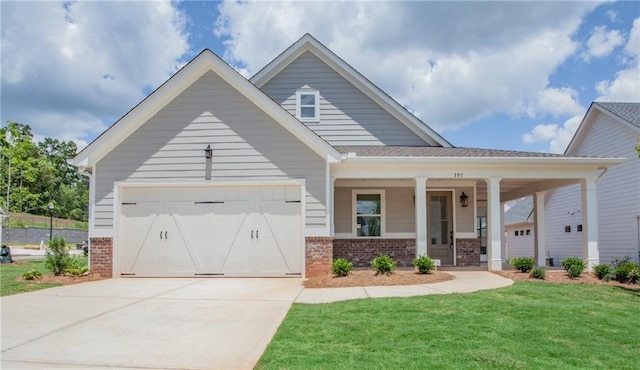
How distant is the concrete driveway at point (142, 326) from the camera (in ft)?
15.4

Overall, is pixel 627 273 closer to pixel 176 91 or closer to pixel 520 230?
pixel 176 91

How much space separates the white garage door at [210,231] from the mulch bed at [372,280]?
57.3 inches

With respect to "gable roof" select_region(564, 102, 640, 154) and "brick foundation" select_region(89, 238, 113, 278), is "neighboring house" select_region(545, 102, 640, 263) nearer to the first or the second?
"gable roof" select_region(564, 102, 640, 154)

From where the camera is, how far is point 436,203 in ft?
49.7

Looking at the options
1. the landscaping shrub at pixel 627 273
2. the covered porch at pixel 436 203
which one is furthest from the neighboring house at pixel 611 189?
the landscaping shrub at pixel 627 273

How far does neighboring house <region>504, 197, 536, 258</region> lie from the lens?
24844 mm

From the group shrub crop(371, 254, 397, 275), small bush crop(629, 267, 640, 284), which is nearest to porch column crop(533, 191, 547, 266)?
small bush crop(629, 267, 640, 284)

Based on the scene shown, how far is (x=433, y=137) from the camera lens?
1511 centimetres

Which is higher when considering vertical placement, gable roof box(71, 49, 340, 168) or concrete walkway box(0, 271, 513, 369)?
gable roof box(71, 49, 340, 168)

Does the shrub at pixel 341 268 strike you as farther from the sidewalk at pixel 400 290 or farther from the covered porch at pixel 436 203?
the covered porch at pixel 436 203

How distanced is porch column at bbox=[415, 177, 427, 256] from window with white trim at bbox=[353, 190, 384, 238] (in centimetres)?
240

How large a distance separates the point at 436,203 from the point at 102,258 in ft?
33.3

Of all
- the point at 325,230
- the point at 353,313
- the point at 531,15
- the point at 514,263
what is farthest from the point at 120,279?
the point at 531,15

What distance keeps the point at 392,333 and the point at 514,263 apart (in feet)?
24.4
